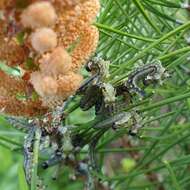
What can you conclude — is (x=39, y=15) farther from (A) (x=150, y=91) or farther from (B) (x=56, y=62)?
(A) (x=150, y=91)

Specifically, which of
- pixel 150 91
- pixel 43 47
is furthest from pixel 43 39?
pixel 150 91

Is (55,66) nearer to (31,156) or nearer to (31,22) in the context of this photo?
(31,22)

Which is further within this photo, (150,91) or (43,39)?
(150,91)

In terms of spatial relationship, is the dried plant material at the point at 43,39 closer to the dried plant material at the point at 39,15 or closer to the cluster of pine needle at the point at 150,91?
the dried plant material at the point at 39,15

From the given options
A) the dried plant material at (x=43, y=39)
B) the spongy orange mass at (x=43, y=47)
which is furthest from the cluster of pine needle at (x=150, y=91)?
the dried plant material at (x=43, y=39)

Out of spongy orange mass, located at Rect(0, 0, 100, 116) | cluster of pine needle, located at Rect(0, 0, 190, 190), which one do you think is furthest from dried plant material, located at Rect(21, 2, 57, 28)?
cluster of pine needle, located at Rect(0, 0, 190, 190)

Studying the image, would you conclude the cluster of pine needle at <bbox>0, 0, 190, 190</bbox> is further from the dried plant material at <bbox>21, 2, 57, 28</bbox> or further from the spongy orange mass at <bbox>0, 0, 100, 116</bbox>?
the dried plant material at <bbox>21, 2, 57, 28</bbox>

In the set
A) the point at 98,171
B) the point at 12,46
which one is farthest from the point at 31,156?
the point at 98,171
